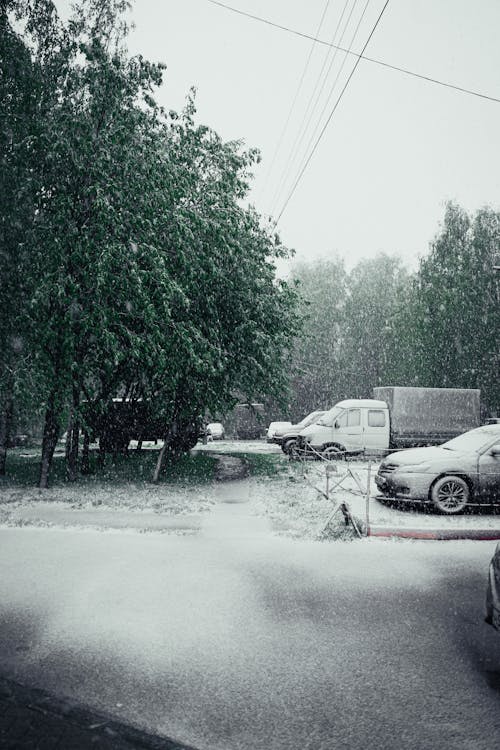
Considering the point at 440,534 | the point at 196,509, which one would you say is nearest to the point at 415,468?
the point at 440,534

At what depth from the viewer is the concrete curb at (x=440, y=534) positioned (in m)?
7.91

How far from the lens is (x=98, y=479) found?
13688 millimetres

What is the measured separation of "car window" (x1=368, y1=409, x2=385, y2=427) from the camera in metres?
19.1

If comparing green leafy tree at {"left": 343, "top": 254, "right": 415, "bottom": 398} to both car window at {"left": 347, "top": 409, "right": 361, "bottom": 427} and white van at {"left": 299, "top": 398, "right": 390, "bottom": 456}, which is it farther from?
car window at {"left": 347, "top": 409, "right": 361, "bottom": 427}

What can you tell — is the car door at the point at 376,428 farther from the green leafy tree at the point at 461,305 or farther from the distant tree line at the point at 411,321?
the green leafy tree at the point at 461,305

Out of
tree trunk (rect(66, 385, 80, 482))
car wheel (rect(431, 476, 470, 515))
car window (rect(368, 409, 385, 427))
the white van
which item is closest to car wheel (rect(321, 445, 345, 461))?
the white van

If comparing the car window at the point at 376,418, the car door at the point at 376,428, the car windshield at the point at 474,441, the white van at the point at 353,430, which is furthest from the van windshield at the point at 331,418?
the car windshield at the point at 474,441

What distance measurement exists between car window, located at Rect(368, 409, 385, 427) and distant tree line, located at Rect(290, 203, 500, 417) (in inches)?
468

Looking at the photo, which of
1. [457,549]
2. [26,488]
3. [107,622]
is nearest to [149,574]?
[107,622]

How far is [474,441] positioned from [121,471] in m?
9.65

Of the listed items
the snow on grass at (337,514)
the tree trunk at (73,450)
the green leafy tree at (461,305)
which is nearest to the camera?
the snow on grass at (337,514)

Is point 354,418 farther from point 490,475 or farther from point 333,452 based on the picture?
point 490,475

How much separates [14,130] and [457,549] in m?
11.8

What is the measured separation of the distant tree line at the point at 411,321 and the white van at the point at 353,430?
38.8ft
